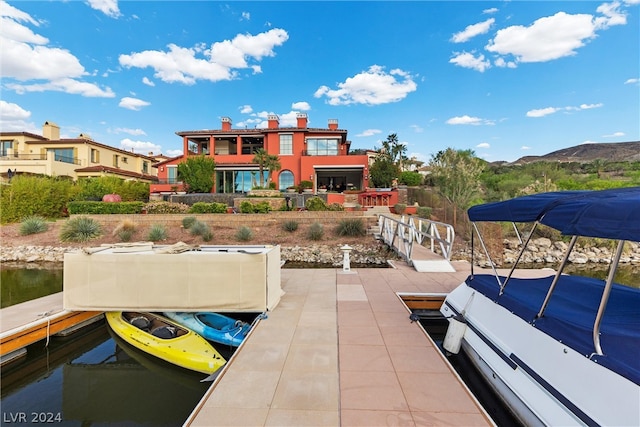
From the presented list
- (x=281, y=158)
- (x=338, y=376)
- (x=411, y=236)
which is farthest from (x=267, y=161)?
(x=338, y=376)

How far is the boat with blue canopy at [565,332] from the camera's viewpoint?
2.27 m

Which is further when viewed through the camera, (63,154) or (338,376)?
(63,154)

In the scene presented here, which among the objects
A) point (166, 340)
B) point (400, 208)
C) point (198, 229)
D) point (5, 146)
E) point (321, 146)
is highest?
point (5, 146)

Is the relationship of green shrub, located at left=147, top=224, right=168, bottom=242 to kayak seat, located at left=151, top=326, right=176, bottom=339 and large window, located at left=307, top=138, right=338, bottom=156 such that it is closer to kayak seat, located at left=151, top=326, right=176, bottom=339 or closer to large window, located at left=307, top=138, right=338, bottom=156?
kayak seat, located at left=151, top=326, right=176, bottom=339

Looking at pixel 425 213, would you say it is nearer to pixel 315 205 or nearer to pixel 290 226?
pixel 315 205

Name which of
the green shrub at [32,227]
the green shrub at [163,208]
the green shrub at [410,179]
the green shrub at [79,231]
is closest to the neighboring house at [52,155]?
the green shrub at [32,227]

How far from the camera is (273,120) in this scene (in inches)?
1015

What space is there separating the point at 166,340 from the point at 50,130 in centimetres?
3709

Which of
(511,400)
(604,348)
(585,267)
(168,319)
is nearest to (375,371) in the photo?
(511,400)

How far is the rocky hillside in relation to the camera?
49219mm

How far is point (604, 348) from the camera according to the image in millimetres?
2541

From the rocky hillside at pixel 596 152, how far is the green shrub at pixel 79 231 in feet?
197

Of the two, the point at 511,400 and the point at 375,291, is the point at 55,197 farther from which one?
the point at 511,400

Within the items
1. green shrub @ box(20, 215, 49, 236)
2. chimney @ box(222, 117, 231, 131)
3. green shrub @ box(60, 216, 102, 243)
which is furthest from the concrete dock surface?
chimney @ box(222, 117, 231, 131)
